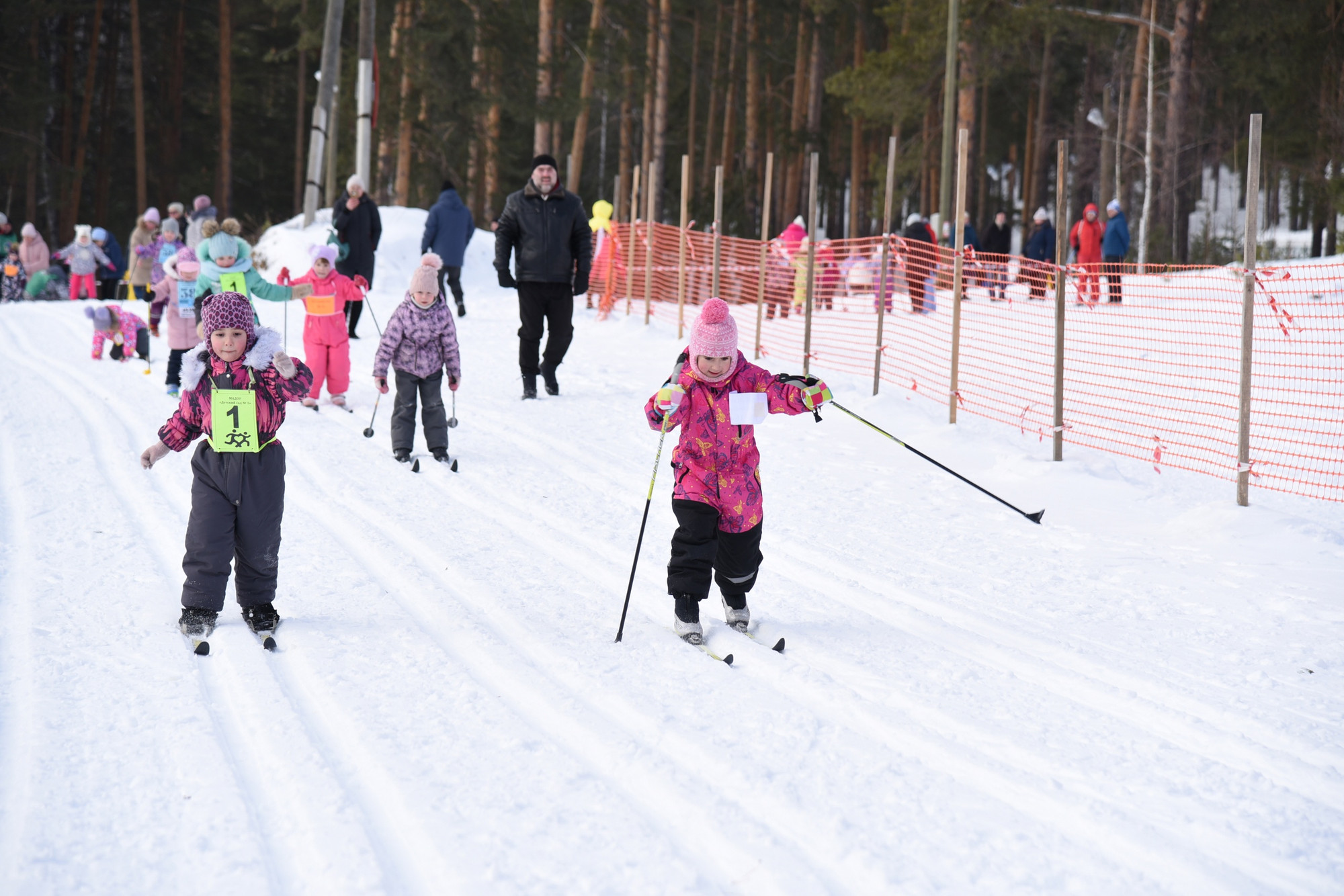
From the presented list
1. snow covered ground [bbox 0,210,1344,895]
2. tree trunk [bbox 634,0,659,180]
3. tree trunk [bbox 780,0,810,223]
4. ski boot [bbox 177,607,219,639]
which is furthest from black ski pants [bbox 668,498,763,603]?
tree trunk [bbox 780,0,810,223]

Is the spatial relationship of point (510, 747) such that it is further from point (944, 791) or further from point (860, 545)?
point (860, 545)

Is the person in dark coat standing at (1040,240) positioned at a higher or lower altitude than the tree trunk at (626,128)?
lower

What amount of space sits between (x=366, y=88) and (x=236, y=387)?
1589cm

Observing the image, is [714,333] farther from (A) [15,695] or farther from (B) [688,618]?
(A) [15,695]

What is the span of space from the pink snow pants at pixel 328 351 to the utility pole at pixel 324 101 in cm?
1086

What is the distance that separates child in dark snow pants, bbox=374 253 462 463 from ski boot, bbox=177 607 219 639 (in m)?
3.39

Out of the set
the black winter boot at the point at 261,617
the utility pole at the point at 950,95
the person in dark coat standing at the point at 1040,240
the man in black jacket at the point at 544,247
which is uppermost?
the utility pole at the point at 950,95

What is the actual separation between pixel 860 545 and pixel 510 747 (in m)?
3.11

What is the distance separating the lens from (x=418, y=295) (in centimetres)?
788

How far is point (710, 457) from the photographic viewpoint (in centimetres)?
473

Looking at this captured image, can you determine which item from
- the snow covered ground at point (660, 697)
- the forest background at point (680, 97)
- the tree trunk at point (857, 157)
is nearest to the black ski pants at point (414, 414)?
the snow covered ground at point (660, 697)

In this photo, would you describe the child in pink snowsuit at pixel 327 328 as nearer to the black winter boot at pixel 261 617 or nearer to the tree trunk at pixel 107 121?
the black winter boot at pixel 261 617

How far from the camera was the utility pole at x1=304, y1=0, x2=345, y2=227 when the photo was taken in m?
19.2

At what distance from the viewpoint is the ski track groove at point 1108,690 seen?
3.62m
